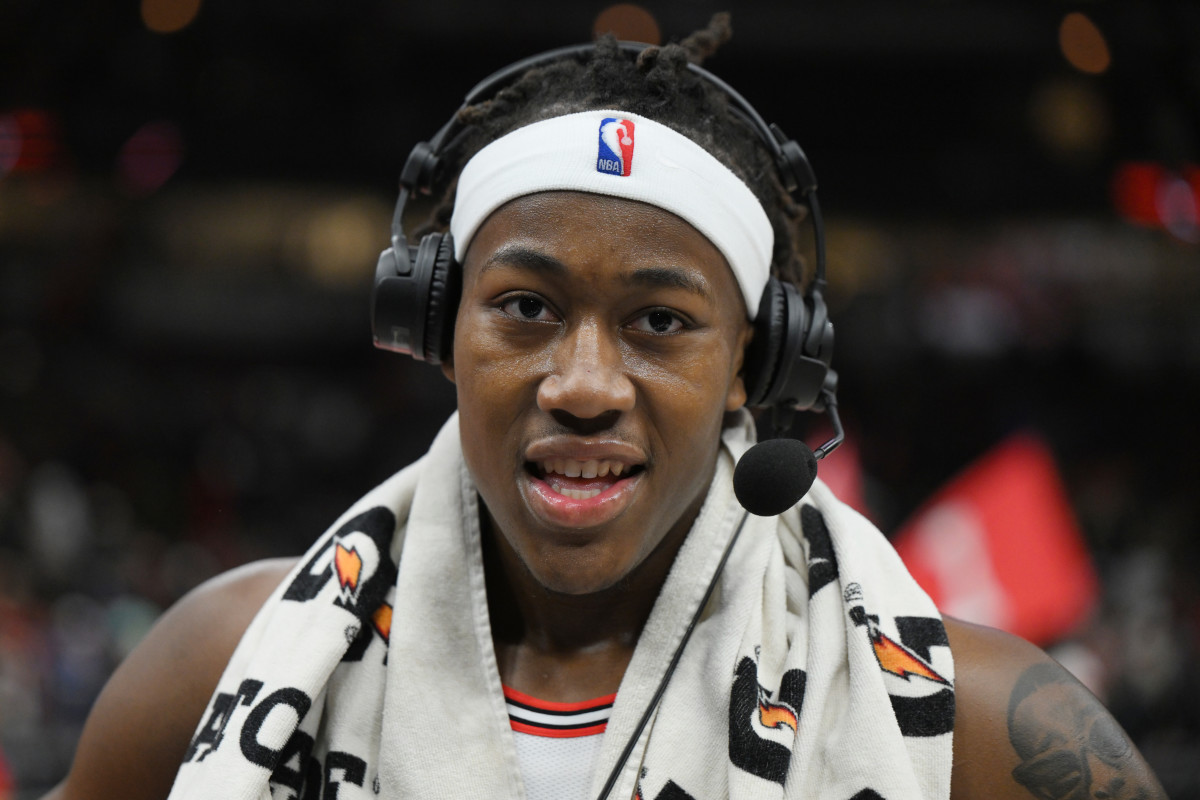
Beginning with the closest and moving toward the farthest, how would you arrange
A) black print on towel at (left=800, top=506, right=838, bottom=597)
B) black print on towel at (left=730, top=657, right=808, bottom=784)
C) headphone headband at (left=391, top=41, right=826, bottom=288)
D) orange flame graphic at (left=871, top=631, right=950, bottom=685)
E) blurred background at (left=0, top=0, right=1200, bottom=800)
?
black print on towel at (left=730, top=657, right=808, bottom=784)
orange flame graphic at (left=871, top=631, right=950, bottom=685)
black print on towel at (left=800, top=506, right=838, bottom=597)
headphone headband at (left=391, top=41, right=826, bottom=288)
blurred background at (left=0, top=0, right=1200, bottom=800)

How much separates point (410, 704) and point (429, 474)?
1.51ft

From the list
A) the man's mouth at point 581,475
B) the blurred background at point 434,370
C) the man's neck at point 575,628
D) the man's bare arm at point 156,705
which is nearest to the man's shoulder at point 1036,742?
the man's neck at point 575,628

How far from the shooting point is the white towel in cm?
172

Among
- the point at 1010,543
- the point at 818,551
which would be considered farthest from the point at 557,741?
the point at 1010,543

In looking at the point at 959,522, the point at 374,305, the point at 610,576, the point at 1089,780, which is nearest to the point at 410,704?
the point at 610,576

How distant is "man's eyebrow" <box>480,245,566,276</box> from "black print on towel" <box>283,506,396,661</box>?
55 cm

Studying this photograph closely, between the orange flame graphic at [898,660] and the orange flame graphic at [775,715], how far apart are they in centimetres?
17

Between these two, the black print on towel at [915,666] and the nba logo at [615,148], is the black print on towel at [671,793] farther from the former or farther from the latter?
the nba logo at [615,148]

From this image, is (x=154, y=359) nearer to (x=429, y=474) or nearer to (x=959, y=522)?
(x=959, y=522)

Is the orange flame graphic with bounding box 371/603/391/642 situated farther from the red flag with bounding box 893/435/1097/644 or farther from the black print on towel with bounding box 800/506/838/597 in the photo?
the red flag with bounding box 893/435/1097/644

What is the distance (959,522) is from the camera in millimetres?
4273

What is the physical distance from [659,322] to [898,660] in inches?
26.5

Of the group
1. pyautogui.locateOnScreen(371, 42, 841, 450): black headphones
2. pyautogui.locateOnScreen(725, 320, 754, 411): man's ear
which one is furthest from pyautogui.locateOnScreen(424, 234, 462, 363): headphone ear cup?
pyautogui.locateOnScreen(725, 320, 754, 411): man's ear

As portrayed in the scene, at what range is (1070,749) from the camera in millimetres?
1764
